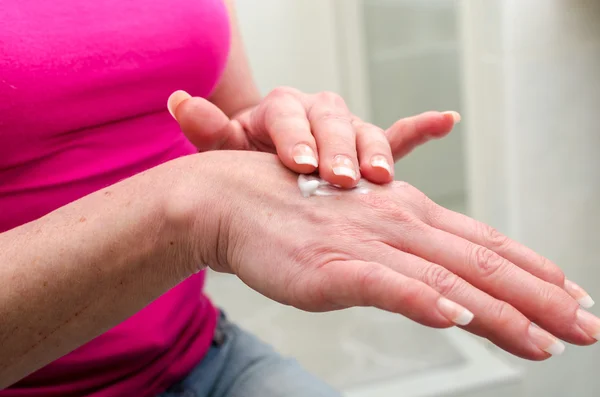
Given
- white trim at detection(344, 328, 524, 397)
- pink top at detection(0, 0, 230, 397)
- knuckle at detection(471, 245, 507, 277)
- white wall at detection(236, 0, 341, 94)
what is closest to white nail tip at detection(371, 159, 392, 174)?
knuckle at detection(471, 245, 507, 277)

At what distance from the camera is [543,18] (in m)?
0.90

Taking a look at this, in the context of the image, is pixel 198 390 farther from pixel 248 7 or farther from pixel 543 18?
pixel 248 7

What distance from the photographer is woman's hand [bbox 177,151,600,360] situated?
1.19 feet

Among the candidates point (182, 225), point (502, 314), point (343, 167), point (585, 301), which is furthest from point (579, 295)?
point (182, 225)

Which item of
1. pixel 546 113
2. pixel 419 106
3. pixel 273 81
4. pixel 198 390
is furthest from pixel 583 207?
pixel 273 81

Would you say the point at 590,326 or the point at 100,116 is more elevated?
the point at 100,116

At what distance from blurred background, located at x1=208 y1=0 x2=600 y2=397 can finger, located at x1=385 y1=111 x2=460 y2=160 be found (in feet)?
1.49

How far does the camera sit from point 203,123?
506 mm

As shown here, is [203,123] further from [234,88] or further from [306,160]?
[234,88]

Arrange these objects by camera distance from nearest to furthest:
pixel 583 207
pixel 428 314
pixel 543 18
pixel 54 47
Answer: pixel 428 314 < pixel 54 47 < pixel 543 18 < pixel 583 207

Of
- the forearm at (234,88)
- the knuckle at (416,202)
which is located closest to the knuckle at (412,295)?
the knuckle at (416,202)

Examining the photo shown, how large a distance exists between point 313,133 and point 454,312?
22cm

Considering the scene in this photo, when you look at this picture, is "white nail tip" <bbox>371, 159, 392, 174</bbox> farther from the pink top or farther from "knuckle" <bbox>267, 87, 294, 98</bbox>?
the pink top

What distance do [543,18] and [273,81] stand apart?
2.68 feet
